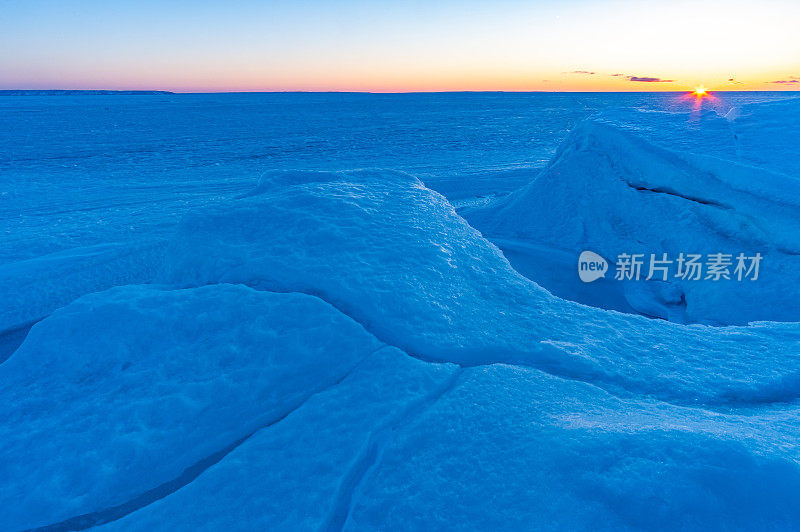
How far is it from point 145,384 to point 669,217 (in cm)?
464

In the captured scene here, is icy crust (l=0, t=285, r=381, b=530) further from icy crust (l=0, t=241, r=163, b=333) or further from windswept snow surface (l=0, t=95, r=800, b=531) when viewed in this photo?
icy crust (l=0, t=241, r=163, b=333)

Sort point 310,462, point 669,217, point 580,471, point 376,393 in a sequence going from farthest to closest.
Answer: point 669,217 < point 376,393 < point 310,462 < point 580,471

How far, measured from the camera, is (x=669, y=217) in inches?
172

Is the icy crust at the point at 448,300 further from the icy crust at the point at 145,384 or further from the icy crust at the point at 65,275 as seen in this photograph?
the icy crust at the point at 65,275

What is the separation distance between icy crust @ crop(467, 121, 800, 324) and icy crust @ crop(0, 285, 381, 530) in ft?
11.1

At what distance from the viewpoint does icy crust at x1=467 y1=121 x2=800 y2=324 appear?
370 centimetres

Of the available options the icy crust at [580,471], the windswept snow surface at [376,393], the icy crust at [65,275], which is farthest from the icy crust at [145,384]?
the icy crust at [65,275]

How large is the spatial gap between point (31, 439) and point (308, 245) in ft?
4.72

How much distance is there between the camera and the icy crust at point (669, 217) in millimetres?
3697

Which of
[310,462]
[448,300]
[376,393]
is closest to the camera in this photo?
[310,462]

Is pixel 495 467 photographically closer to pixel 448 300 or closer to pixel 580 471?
pixel 580 471

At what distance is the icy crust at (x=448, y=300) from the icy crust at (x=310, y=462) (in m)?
0.25

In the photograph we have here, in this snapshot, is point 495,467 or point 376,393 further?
point 376,393

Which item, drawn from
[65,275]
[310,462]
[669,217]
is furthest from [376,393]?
[65,275]
